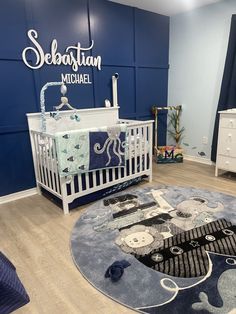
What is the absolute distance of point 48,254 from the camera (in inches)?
70.4

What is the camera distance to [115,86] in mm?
3377

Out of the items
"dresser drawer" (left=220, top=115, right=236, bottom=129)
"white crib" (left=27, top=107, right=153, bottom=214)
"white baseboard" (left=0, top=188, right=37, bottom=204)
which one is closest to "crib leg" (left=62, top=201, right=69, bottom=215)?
"white crib" (left=27, top=107, right=153, bottom=214)

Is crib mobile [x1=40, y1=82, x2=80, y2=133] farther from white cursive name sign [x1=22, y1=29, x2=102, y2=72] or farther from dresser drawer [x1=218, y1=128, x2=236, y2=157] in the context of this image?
dresser drawer [x1=218, y1=128, x2=236, y2=157]

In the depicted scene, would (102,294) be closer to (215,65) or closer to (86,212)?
(86,212)

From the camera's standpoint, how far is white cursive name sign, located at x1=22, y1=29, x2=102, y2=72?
2.60 m

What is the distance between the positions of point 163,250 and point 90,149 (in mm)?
1154

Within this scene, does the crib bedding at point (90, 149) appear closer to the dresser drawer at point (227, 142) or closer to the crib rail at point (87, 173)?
the crib rail at point (87, 173)

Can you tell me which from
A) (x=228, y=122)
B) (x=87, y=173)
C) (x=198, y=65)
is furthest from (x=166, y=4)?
(x=87, y=173)

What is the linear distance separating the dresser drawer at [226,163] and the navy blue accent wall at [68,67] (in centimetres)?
142

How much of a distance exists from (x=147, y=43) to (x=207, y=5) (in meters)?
0.94

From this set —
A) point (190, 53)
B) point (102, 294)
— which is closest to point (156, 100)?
point (190, 53)

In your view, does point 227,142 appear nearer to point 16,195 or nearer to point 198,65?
point 198,65

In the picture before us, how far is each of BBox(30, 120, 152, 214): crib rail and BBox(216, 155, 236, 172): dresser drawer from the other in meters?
0.94

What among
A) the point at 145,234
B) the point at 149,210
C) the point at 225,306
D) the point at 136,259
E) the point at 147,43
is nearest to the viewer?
the point at 225,306
